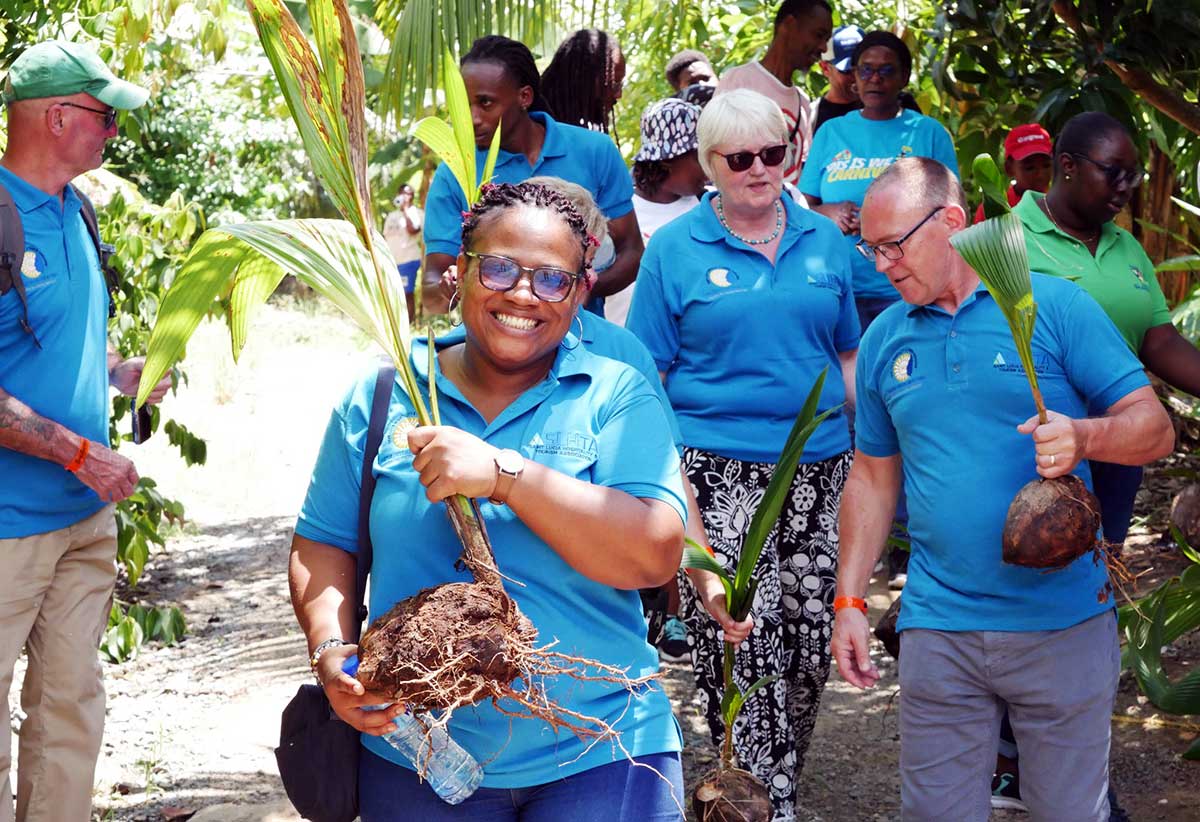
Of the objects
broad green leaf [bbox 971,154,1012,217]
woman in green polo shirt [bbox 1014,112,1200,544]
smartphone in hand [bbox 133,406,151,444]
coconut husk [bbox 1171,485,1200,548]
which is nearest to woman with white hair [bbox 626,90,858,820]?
woman in green polo shirt [bbox 1014,112,1200,544]

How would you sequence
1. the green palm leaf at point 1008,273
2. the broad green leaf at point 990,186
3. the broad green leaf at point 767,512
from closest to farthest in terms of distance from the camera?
1. the green palm leaf at point 1008,273
2. the broad green leaf at point 990,186
3. the broad green leaf at point 767,512

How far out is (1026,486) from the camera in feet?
10.2

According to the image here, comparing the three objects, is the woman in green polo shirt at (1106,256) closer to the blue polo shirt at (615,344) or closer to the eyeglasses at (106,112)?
the blue polo shirt at (615,344)

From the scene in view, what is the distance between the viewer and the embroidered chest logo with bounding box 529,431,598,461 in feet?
8.52

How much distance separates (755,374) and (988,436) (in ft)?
3.78

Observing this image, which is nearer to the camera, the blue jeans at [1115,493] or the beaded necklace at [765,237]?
the blue jeans at [1115,493]

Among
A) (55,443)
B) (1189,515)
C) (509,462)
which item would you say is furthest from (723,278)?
(509,462)

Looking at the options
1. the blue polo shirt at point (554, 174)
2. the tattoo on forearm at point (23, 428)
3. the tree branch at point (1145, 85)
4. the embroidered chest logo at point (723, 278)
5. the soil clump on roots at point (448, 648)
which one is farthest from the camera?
the tree branch at point (1145, 85)

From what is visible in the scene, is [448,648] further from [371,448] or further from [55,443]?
[55,443]

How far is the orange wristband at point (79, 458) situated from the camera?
386 cm

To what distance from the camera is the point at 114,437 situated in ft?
19.8

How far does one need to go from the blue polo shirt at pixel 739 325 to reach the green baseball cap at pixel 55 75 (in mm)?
1628

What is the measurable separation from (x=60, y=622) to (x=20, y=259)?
1.03m

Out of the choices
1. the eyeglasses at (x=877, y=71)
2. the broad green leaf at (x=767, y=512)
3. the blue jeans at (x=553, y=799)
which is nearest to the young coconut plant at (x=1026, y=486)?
the broad green leaf at (x=767, y=512)
